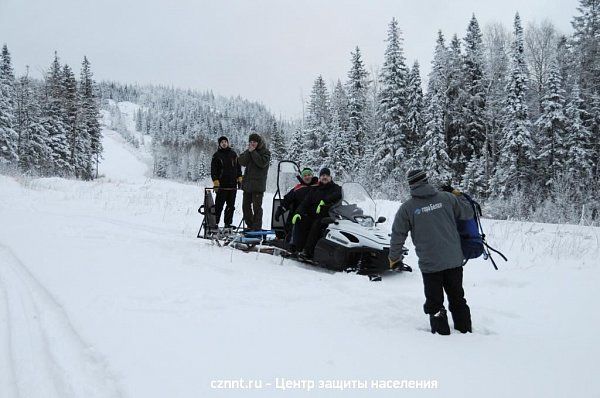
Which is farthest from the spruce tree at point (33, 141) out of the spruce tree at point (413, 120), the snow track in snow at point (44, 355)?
the snow track in snow at point (44, 355)

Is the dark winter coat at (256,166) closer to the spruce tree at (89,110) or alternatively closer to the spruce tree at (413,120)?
the spruce tree at (413,120)

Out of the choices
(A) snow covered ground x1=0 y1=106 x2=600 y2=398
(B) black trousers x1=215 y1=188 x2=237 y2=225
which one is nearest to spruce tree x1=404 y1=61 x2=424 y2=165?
(B) black trousers x1=215 y1=188 x2=237 y2=225

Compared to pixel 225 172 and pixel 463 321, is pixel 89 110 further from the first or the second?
pixel 463 321

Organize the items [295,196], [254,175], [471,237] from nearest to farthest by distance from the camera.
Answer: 1. [471,237]
2. [295,196]
3. [254,175]

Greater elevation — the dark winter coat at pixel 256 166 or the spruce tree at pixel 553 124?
the spruce tree at pixel 553 124

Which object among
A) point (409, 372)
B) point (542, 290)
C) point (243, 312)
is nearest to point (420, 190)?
point (409, 372)

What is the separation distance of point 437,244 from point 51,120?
44.9 metres

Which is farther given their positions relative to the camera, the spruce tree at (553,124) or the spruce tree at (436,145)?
the spruce tree at (436,145)

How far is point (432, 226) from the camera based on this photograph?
432 centimetres

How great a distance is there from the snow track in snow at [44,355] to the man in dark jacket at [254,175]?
493 cm

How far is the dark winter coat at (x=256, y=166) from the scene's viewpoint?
353 inches

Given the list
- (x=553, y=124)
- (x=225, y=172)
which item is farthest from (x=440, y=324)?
(x=553, y=124)

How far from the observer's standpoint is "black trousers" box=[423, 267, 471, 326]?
14.1 ft

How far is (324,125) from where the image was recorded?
4081 centimetres
